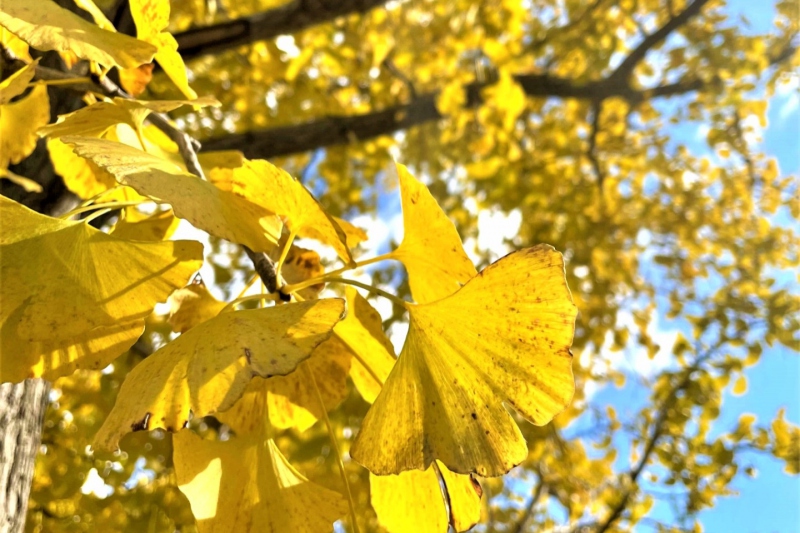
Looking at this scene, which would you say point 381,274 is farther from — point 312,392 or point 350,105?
point 312,392

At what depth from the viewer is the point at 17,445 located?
18.2 inches

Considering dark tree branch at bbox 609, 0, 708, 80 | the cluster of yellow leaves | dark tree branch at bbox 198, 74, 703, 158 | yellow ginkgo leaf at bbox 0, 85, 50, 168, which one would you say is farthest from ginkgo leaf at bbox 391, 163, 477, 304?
dark tree branch at bbox 609, 0, 708, 80

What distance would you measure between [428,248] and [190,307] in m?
0.19

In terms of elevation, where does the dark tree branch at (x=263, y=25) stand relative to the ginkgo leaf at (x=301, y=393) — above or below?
above

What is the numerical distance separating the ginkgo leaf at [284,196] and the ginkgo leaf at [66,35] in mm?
88

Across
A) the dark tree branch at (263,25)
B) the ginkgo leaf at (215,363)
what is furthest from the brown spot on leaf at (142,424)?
the dark tree branch at (263,25)

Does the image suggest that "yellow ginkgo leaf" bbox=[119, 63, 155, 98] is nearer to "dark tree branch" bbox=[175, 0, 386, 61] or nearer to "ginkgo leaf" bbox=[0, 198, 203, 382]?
"ginkgo leaf" bbox=[0, 198, 203, 382]

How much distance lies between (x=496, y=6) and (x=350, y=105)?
689mm

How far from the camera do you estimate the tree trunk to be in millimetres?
426

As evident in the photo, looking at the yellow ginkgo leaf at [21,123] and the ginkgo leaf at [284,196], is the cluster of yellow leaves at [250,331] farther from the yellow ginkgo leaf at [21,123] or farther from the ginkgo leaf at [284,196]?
the yellow ginkgo leaf at [21,123]

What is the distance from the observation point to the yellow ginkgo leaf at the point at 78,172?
45 centimetres

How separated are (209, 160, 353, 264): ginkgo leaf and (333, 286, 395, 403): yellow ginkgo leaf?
60 millimetres

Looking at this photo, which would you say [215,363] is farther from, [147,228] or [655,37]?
[655,37]

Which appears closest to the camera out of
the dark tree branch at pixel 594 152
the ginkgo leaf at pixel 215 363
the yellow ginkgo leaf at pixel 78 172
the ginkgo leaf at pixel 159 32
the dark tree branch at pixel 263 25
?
the ginkgo leaf at pixel 215 363
